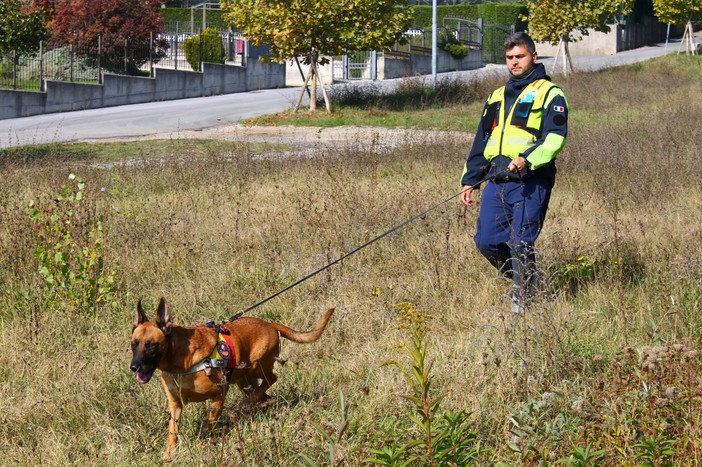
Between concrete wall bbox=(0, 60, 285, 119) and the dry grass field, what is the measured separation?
1513cm

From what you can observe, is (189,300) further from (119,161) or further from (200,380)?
(119,161)

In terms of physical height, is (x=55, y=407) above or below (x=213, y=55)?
below

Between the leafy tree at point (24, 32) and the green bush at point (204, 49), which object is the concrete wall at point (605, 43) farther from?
the leafy tree at point (24, 32)

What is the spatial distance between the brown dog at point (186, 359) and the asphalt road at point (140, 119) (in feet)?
46.7

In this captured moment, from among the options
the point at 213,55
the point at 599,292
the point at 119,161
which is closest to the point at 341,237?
the point at 599,292

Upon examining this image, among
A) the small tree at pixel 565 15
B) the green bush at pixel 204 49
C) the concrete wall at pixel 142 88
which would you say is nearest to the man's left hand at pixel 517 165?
the concrete wall at pixel 142 88

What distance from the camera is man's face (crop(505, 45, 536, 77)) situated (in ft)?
19.3

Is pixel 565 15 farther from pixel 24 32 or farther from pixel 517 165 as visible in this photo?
pixel 517 165

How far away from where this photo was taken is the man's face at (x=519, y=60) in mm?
5895

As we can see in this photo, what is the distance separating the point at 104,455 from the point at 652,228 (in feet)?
17.8

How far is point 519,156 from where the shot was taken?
19.3ft

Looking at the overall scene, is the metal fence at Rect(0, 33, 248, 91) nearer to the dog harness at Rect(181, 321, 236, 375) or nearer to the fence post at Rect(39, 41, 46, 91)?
the fence post at Rect(39, 41, 46, 91)

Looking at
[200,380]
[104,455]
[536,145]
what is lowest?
[104,455]

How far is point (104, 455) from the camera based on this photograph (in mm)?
4410
